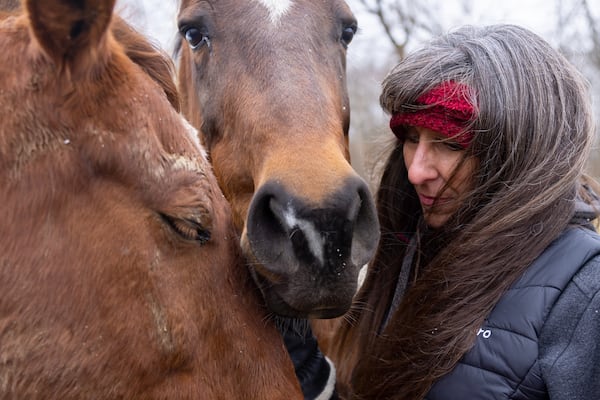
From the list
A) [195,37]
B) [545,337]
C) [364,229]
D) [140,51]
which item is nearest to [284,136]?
[364,229]

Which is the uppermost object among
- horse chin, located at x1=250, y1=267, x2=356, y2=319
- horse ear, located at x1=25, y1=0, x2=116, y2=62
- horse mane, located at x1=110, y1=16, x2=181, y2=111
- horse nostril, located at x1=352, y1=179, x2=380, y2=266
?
horse ear, located at x1=25, y1=0, x2=116, y2=62

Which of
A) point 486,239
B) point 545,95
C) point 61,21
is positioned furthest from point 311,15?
point 61,21

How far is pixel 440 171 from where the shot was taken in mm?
2453

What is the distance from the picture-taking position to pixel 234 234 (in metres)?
2.14

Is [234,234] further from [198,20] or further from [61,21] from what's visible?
[198,20]

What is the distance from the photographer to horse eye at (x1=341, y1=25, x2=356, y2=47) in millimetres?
3159

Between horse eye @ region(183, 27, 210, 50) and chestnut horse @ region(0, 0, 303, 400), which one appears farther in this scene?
horse eye @ region(183, 27, 210, 50)

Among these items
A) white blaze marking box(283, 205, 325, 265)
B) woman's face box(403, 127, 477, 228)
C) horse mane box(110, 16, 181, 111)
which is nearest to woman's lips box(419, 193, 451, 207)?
woman's face box(403, 127, 477, 228)

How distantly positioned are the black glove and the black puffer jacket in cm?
57

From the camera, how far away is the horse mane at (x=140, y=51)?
2.07 m

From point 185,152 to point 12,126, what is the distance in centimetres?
49

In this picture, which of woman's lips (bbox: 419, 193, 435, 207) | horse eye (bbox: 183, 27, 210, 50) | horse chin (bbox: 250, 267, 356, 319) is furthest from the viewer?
horse eye (bbox: 183, 27, 210, 50)

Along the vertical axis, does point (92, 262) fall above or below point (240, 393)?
above

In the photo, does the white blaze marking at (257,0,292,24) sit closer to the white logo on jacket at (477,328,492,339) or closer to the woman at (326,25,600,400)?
the woman at (326,25,600,400)
